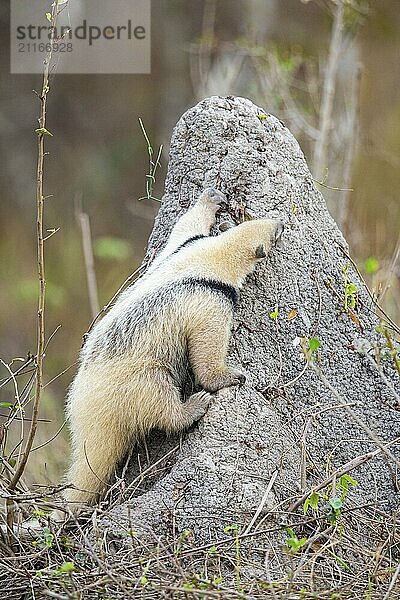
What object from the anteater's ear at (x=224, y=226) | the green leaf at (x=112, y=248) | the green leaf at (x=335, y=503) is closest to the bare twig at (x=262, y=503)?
the green leaf at (x=335, y=503)

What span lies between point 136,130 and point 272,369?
36.5ft

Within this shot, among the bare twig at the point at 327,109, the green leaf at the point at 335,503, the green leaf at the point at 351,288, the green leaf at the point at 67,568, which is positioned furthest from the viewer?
the bare twig at the point at 327,109

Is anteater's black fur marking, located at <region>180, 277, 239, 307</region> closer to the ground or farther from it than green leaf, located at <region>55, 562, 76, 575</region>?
farther from it

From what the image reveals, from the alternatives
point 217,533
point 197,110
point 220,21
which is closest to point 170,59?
point 220,21

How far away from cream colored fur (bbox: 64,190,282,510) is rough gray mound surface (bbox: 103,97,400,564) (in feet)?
0.46

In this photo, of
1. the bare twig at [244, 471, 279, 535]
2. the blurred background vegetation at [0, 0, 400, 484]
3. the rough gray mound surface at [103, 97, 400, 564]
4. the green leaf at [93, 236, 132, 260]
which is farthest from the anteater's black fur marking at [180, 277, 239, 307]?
the green leaf at [93, 236, 132, 260]

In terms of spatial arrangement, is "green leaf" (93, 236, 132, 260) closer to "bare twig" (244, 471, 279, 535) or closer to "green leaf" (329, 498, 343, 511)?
"bare twig" (244, 471, 279, 535)

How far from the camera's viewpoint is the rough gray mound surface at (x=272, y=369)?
3.60 metres

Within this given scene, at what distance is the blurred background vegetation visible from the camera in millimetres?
10828

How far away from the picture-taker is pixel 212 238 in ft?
12.6

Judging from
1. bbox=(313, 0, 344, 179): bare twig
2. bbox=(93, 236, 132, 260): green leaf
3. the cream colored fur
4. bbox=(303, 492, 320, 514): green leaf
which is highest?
bbox=(313, 0, 344, 179): bare twig

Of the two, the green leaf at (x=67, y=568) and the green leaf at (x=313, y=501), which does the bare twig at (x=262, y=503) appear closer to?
the green leaf at (x=313, y=501)

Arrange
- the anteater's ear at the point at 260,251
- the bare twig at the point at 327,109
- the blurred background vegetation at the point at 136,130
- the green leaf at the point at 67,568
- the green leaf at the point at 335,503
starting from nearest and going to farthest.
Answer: the green leaf at the point at 67,568 < the green leaf at the point at 335,503 < the anteater's ear at the point at 260,251 < the bare twig at the point at 327,109 < the blurred background vegetation at the point at 136,130

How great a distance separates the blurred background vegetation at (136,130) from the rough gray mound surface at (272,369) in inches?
194
